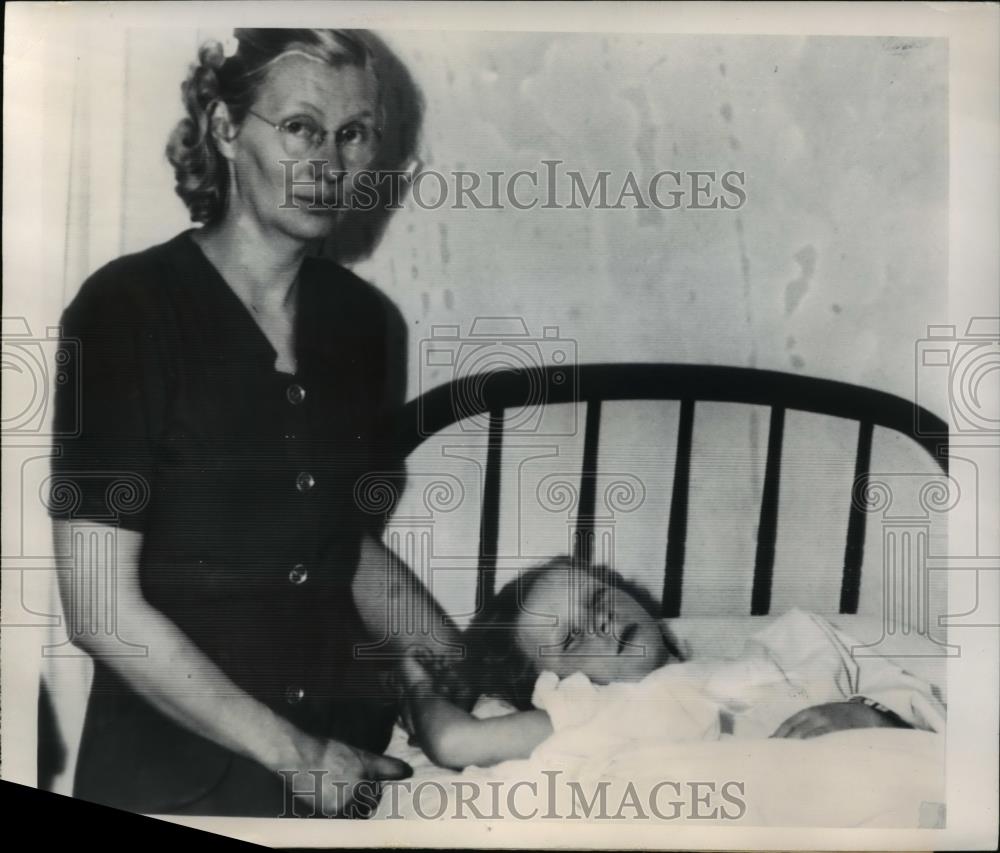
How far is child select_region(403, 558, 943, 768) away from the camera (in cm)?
167

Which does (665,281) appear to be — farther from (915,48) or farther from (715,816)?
(715,816)

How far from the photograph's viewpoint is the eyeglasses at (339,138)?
167 cm

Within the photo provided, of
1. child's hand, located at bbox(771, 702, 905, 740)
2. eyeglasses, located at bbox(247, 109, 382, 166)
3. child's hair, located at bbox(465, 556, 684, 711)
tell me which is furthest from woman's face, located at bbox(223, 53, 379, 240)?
child's hand, located at bbox(771, 702, 905, 740)

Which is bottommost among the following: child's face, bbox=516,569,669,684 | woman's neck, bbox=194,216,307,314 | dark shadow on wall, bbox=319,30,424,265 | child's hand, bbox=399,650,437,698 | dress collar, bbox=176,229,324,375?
child's hand, bbox=399,650,437,698

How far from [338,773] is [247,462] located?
0.56 m

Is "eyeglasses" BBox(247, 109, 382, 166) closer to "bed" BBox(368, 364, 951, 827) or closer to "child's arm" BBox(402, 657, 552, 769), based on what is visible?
"bed" BBox(368, 364, 951, 827)

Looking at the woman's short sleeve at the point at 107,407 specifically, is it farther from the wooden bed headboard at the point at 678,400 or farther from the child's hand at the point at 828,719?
the child's hand at the point at 828,719

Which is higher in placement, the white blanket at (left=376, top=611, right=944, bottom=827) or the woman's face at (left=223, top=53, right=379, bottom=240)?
the woman's face at (left=223, top=53, right=379, bottom=240)

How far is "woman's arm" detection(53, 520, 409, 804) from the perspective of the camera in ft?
5.49

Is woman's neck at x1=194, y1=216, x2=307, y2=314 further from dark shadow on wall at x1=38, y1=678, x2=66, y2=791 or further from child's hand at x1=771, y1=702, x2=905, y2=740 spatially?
child's hand at x1=771, y1=702, x2=905, y2=740
